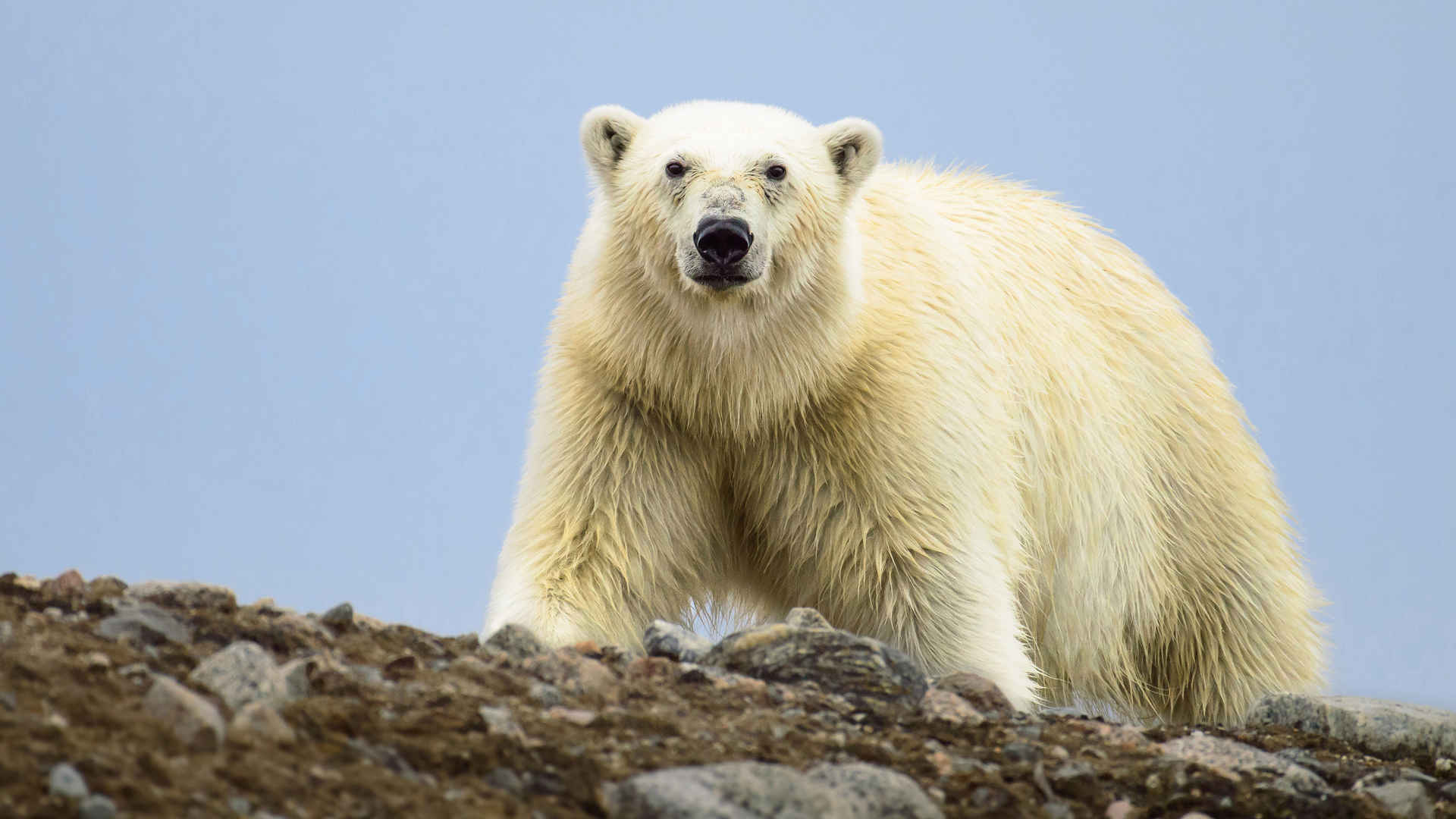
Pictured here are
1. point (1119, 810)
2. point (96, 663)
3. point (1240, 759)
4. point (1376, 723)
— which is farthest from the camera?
point (1376, 723)

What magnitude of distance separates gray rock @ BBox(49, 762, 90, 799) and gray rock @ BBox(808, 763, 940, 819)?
5.71 ft

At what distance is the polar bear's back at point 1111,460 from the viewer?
7473 millimetres

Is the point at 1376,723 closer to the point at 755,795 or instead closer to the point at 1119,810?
the point at 1119,810

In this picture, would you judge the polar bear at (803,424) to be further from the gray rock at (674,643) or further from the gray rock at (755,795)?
the gray rock at (755,795)

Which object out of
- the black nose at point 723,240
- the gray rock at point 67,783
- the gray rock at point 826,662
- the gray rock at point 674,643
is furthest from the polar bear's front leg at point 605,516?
the gray rock at point 67,783

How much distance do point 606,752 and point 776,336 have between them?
275cm

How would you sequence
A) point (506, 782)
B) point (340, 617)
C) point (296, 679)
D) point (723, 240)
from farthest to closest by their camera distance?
point (723, 240), point (340, 617), point (296, 679), point (506, 782)

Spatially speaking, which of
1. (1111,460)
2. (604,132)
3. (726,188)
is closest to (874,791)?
(726,188)

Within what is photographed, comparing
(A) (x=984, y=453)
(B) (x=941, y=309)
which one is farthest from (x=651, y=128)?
(A) (x=984, y=453)

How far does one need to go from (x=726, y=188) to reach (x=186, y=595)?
2510mm

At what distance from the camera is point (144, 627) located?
441cm

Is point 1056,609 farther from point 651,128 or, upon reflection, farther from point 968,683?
point 651,128

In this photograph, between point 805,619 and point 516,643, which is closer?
point 516,643

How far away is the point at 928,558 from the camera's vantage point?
6578 mm
